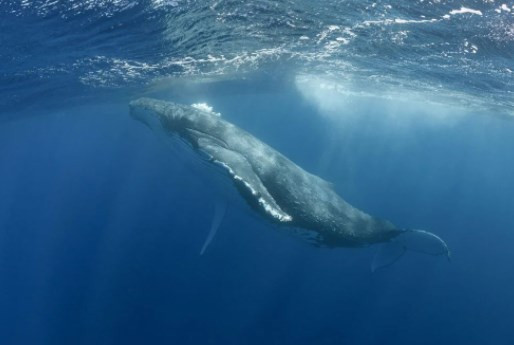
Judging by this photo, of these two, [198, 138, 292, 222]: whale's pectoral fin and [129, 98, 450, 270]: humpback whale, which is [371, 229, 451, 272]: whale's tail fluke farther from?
[198, 138, 292, 222]: whale's pectoral fin

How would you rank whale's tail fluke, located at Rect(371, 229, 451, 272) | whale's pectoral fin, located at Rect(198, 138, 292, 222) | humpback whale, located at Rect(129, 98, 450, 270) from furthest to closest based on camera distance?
whale's tail fluke, located at Rect(371, 229, 451, 272)
humpback whale, located at Rect(129, 98, 450, 270)
whale's pectoral fin, located at Rect(198, 138, 292, 222)

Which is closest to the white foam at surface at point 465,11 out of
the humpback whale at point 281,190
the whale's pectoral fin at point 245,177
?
the humpback whale at point 281,190

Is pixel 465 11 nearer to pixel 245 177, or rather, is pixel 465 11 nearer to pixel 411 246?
pixel 411 246

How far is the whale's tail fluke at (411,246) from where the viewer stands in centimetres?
1045

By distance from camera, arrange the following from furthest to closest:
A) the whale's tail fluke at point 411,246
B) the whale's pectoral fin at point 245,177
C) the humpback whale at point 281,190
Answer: the whale's tail fluke at point 411,246 → the humpback whale at point 281,190 → the whale's pectoral fin at point 245,177

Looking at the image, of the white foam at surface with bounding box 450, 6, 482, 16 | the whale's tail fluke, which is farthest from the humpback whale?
the white foam at surface with bounding box 450, 6, 482, 16

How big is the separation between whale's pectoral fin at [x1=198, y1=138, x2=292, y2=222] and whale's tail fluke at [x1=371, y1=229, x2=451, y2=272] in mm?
3795

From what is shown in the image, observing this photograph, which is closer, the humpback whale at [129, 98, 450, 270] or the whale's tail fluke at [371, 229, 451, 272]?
the humpback whale at [129, 98, 450, 270]

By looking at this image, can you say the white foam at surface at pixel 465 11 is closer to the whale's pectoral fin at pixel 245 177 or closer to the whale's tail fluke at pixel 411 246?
the whale's tail fluke at pixel 411 246

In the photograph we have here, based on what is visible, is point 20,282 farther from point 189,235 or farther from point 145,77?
point 145,77

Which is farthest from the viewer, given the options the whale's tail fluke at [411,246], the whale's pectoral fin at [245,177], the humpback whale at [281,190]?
the whale's tail fluke at [411,246]

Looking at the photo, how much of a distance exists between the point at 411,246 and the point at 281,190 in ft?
14.3

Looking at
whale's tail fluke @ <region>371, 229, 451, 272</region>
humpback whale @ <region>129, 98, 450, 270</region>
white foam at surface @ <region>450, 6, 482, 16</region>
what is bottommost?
whale's tail fluke @ <region>371, 229, 451, 272</region>

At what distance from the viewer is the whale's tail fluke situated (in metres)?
10.5
